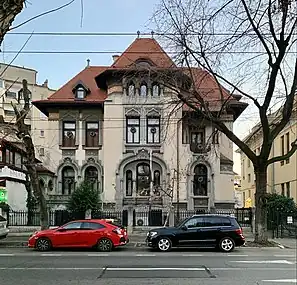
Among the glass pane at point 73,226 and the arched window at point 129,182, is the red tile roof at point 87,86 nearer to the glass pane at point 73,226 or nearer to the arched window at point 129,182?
the arched window at point 129,182

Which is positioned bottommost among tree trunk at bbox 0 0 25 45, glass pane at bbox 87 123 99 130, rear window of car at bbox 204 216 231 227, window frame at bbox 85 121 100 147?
rear window of car at bbox 204 216 231 227

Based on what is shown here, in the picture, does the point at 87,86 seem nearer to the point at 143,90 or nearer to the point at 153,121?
the point at 143,90

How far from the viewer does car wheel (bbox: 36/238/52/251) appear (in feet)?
76.5

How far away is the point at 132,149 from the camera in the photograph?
44.4 m

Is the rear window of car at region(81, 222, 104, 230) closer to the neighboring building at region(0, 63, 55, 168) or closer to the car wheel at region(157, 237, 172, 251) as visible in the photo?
the car wheel at region(157, 237, 172, 251)

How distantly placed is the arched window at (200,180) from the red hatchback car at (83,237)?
22.1 metres

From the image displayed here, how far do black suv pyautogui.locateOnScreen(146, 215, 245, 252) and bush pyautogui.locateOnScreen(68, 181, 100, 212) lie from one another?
16613 mm

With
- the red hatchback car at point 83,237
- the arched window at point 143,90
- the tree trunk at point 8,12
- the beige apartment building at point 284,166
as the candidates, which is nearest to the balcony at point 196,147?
the beige apartment building at point 284,166

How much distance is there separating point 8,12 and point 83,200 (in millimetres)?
35959

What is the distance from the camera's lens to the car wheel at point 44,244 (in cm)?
2333

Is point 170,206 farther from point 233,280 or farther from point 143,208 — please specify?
point 233,280

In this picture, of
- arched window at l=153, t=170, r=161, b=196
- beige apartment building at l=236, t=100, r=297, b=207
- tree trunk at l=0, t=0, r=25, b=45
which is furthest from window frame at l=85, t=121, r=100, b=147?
tree trunk at l=0, t=0, r=25, b=45

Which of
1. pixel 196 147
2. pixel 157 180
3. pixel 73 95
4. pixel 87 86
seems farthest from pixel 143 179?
pixel 87 86

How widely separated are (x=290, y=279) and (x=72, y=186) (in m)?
34.2
